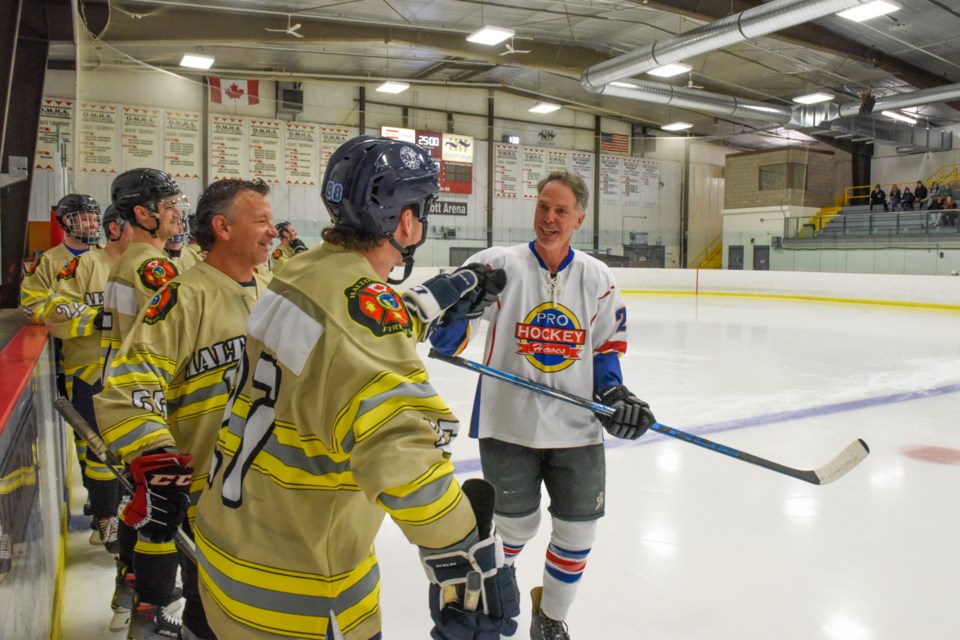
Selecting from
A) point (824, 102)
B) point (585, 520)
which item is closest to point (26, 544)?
point (585, 520)

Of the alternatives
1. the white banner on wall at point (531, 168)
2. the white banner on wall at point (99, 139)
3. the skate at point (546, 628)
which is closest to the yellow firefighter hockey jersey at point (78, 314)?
the skate at point (546, 628)

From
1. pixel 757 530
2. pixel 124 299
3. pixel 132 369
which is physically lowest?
pixel 757 530

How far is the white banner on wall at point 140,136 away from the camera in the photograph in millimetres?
7168

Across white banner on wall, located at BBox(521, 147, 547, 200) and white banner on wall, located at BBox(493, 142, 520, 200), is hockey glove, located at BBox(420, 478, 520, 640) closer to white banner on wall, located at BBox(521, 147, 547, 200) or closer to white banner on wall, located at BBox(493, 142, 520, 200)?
white banner on wall, located at BBox(493, 142, 520, 200)

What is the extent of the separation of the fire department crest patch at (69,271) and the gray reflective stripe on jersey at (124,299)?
1104 mm

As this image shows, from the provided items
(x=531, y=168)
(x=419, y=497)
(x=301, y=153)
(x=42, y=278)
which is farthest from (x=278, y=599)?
(x=531, y=168)

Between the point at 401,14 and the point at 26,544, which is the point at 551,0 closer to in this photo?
the point at 401,14

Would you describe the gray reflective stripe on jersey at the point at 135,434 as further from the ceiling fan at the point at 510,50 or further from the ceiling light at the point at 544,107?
the ceiling light at the point at 544,107

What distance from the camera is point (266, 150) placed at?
1264 centimetres

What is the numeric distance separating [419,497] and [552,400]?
118 cm

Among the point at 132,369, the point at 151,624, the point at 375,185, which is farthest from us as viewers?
the point at 151,624

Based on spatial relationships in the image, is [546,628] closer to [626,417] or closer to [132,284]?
[626,417]

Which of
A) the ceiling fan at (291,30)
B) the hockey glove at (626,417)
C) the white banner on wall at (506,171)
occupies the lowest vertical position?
the hockey glove at (626,417)

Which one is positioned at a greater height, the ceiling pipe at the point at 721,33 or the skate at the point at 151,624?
the ceiling pipe at the point at 721,33
